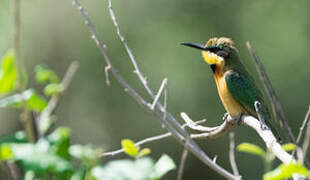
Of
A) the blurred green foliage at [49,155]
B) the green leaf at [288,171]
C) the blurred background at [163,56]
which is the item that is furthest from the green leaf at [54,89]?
the blurred background at [163,56]

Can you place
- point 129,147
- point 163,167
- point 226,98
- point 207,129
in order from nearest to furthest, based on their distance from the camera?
1. point 163,167
2. point 129,147
3. point 207,129
4. point 226,98

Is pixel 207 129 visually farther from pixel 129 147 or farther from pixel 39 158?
pixel 39 158

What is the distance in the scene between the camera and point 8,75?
768 mm

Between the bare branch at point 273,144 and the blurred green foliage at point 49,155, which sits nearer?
the blurred green foliage at point 49,155

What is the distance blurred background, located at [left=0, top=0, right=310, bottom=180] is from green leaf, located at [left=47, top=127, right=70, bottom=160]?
640 cm

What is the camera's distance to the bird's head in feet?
11.1

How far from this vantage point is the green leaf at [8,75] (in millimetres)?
759

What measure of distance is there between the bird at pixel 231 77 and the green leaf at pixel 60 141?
8.53 ft

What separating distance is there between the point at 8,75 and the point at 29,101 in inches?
1.8

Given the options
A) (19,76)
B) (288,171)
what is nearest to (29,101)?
(19,76)

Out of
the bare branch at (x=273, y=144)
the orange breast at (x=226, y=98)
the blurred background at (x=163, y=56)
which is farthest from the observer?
the blurred background at (x=163, y=56)

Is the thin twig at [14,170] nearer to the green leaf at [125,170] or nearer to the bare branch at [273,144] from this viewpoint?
the green leaf at [125,170]

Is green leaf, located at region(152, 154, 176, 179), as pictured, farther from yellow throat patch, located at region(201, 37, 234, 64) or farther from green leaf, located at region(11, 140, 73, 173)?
yellow throat patch, located at region(201, 37, 234, 64)

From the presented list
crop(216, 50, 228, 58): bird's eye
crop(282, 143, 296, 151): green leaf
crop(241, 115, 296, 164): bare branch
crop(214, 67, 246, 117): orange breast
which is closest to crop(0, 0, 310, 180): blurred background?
crop(214, 67, 246, 117): orange breast
